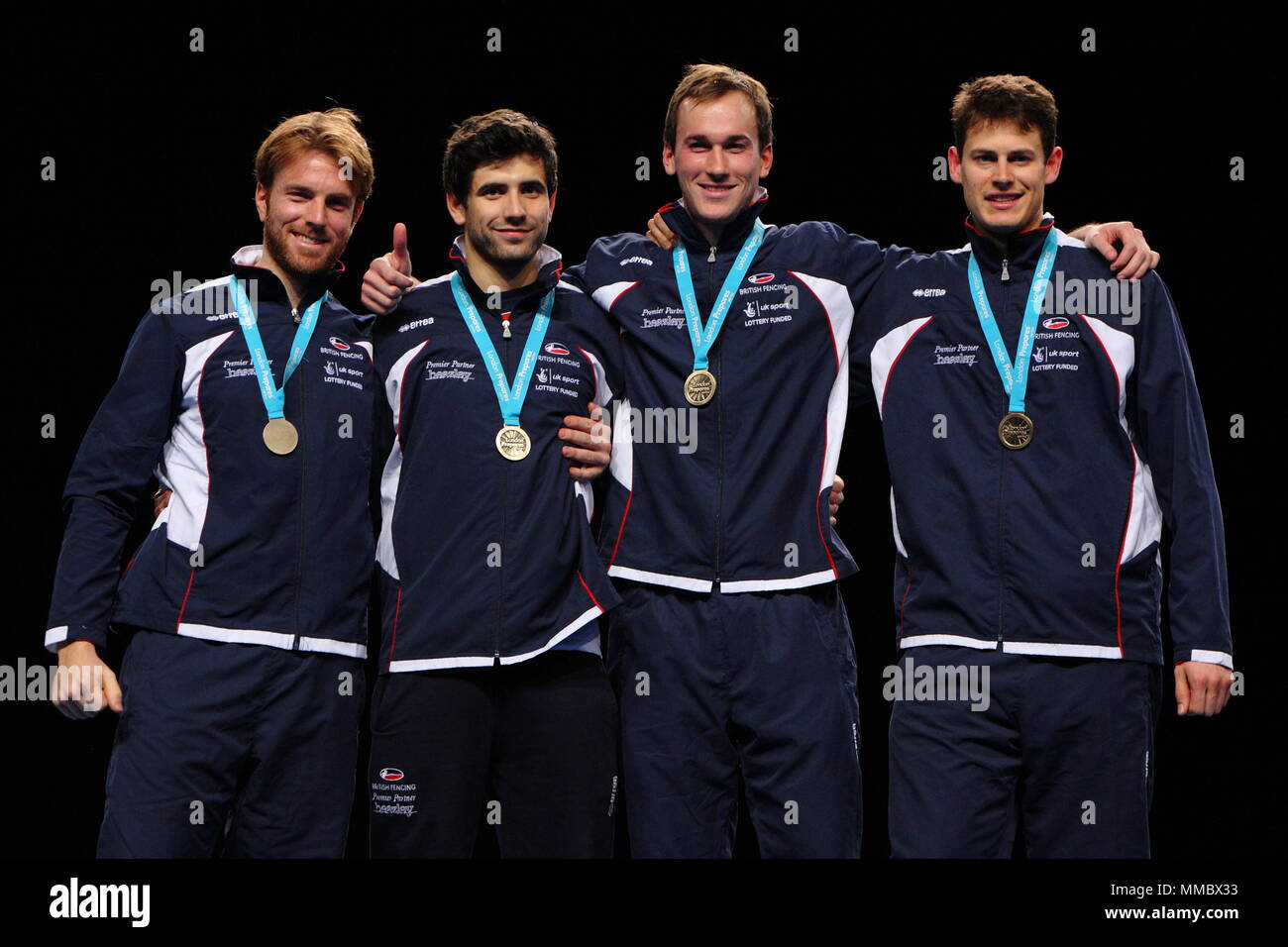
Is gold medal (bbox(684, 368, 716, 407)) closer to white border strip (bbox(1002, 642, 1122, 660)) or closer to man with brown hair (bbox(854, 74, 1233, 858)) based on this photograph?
man with brown hair (bbox(854, 74, 1233, 858))

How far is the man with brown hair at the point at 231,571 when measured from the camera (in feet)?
10.7

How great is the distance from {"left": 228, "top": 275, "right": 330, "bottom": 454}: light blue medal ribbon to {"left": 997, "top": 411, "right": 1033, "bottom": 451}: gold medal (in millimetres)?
1610

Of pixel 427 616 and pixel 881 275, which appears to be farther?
pixel 881 275

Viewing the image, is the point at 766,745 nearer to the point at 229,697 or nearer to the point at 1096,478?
the point at 1096,478

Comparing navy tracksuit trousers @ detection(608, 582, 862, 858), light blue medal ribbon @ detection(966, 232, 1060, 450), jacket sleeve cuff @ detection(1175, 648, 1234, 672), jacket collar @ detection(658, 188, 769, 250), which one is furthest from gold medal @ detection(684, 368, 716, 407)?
jacket sleeve cuff @ detection(1175, 648, 1234, 672)

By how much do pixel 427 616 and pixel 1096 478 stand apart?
1521 millimetres

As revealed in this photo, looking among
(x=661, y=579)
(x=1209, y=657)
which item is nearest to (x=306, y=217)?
(x=661, y=579)

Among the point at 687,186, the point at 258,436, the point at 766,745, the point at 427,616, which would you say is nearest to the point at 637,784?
the point at 766,745

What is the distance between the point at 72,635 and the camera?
3297 millimetres

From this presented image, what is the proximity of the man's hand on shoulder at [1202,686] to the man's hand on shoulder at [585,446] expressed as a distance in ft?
4.47

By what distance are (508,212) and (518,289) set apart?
7.2 inches

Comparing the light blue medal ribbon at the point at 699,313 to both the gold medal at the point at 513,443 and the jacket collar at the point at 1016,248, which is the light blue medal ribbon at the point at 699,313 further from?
the jacket collar at the point at 1016,248

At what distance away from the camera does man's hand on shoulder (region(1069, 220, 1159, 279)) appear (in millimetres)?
3275

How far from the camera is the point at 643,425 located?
11.2ft
